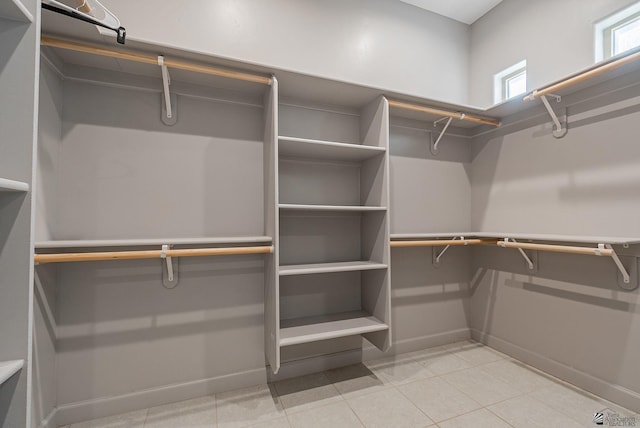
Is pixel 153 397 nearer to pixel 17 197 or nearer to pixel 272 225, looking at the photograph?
pixel 272 225

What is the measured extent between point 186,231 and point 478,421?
207 centimetres

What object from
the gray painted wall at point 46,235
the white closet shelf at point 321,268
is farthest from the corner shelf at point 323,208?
the gray painted wall at point 46,235

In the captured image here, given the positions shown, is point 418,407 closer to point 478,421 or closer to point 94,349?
point 478,421

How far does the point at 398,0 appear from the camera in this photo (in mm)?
2535

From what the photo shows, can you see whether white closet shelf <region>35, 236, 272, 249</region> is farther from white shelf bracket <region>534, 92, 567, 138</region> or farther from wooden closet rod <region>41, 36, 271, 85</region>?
white shelf bracket <region>534, 92, 567, 138</region>

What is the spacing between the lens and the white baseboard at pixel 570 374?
167cm

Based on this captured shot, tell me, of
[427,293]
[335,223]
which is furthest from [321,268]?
[427,293]

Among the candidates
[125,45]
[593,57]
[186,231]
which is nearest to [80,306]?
[186,231]

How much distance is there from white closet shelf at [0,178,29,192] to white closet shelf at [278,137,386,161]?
1163 millimetres

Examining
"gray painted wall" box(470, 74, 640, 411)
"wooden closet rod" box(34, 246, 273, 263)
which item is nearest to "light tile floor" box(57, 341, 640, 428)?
"gray painted wall" box(470, 74, 640, 411)

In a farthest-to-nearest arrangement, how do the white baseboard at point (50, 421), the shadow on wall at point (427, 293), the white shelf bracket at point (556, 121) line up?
1. the shadow on wall at point (427, 293)
2. the white shelf bracket at point (556, 121)
3. the white baseboard at point (50, 421)

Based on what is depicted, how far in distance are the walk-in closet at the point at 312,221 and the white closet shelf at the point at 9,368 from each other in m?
0.80

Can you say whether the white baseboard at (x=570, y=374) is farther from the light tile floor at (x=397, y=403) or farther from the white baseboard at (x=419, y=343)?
the white baseboard at (x=419, y=343)
